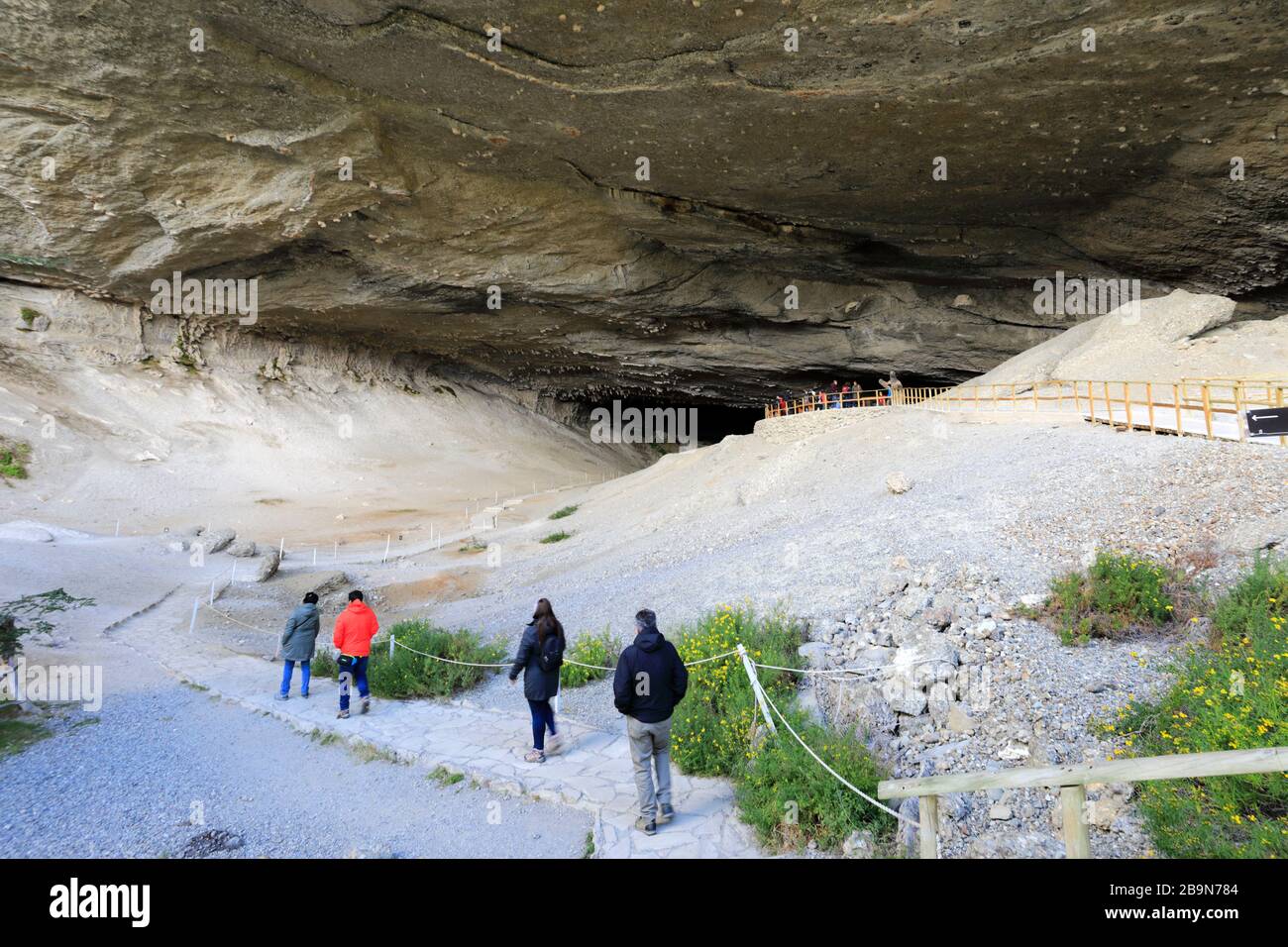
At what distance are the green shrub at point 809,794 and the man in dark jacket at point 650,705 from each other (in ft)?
2.14

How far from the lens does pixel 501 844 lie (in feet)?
17.2

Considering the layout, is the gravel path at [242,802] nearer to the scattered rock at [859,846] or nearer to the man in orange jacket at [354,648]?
the man in orange jacket at [354,648]

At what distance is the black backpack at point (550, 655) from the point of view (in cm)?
672

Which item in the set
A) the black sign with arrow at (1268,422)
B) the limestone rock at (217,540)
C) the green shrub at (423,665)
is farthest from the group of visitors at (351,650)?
the black sign with arrow at (1268,422)

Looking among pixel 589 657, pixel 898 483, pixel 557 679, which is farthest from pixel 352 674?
pixel 898 483

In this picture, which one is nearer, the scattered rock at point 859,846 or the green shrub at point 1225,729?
the green shrub at point 1225,729

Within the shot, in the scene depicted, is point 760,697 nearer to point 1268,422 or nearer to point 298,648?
point 298,648

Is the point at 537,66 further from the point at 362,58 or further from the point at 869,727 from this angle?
the point at 869,727

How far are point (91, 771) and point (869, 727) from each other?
708 centimetres

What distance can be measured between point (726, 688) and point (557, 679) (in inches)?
67.2

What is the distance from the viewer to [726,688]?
23.8 feet

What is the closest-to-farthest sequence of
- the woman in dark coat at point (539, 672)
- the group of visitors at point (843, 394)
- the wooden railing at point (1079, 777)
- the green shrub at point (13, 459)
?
the wooden railing at point (1079, 777) → the woman in dark coat at point (539, 672) → the green shrub at point (13, 459) → the group of visitors at point (843, 394)

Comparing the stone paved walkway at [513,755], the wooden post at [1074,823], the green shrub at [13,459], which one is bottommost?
the stone paved walkway at [513,755]

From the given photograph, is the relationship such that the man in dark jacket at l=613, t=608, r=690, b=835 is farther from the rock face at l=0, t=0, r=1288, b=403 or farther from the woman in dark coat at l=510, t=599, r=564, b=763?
the rock face at l=0, t=0, r=1288, b=403
